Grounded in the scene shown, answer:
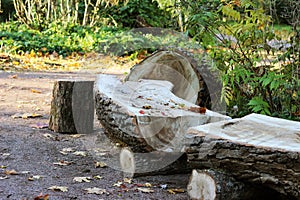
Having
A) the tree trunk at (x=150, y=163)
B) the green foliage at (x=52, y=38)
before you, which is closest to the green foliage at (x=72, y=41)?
the green foliage at (x=52, y=38)

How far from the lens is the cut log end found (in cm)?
302

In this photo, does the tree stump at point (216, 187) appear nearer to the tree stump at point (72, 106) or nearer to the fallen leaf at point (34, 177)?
the fallen leaf at point (34, 177)

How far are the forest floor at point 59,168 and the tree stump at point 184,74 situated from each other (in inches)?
34.1

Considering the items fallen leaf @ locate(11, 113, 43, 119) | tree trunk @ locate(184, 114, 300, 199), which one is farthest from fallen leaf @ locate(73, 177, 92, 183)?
fallen leaf @ locate(11, 113, 43, 119)

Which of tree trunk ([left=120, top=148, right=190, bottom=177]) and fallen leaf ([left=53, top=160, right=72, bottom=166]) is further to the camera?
fallen leaf ([left=53, top=160, right=72, bottom=166])

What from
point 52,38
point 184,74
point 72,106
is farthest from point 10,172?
point 52,38

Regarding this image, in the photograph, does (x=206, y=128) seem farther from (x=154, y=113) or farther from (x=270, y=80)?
(x=270, y=80)

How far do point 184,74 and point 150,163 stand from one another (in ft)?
6.49

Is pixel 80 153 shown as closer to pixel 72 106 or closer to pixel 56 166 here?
pixel 56 166

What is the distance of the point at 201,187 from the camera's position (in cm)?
309

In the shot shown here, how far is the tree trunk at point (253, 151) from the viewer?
9.40 ft

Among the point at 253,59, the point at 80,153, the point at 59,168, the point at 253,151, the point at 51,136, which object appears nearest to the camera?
the point at 253,151

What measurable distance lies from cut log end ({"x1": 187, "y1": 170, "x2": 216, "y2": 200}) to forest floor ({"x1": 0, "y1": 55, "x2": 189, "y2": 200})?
256 millimetres

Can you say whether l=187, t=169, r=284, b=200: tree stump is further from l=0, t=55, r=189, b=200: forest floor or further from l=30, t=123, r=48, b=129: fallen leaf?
l=30, t=123, r=48, b=129: fallen leaf
